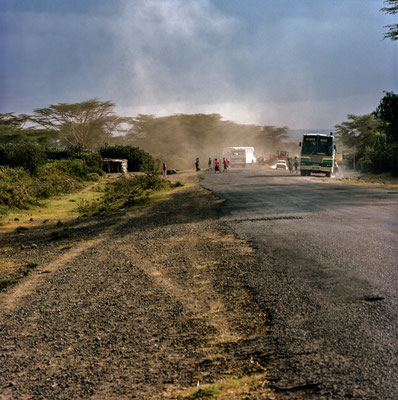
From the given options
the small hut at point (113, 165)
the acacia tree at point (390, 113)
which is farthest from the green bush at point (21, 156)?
the acacia tree at point (390, 113)

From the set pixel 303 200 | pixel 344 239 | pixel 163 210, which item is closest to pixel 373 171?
pixel 303 200

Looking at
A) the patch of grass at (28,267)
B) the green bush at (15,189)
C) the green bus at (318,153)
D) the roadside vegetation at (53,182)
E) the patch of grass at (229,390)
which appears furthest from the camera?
the green bus at (318,153)

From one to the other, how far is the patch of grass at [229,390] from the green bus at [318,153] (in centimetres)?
3343

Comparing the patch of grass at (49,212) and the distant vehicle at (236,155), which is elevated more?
the distant vehicle at (236,155)

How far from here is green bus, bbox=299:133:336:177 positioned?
3547 centimetres

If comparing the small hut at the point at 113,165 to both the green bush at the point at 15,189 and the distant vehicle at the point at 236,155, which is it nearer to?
the distant vehicle at the point at 236,155

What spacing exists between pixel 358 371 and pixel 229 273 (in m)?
3.53

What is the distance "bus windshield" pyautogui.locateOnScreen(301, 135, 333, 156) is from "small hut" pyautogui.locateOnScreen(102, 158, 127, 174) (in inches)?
685

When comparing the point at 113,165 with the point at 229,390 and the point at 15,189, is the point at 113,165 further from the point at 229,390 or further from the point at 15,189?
the point at 229,390

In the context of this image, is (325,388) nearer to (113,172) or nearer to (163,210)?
(163,210)

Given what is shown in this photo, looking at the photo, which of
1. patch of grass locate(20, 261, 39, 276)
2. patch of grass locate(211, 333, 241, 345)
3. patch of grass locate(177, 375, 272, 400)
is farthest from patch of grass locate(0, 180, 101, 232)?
patch of grass locate(177, 375, 272, 400)

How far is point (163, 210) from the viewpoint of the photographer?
52.4ft

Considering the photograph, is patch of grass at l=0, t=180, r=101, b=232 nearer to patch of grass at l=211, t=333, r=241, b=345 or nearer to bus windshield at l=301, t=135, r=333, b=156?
patch of grass at l=211, t=333, r=241, b=345

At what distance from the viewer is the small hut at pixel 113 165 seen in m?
41.5
